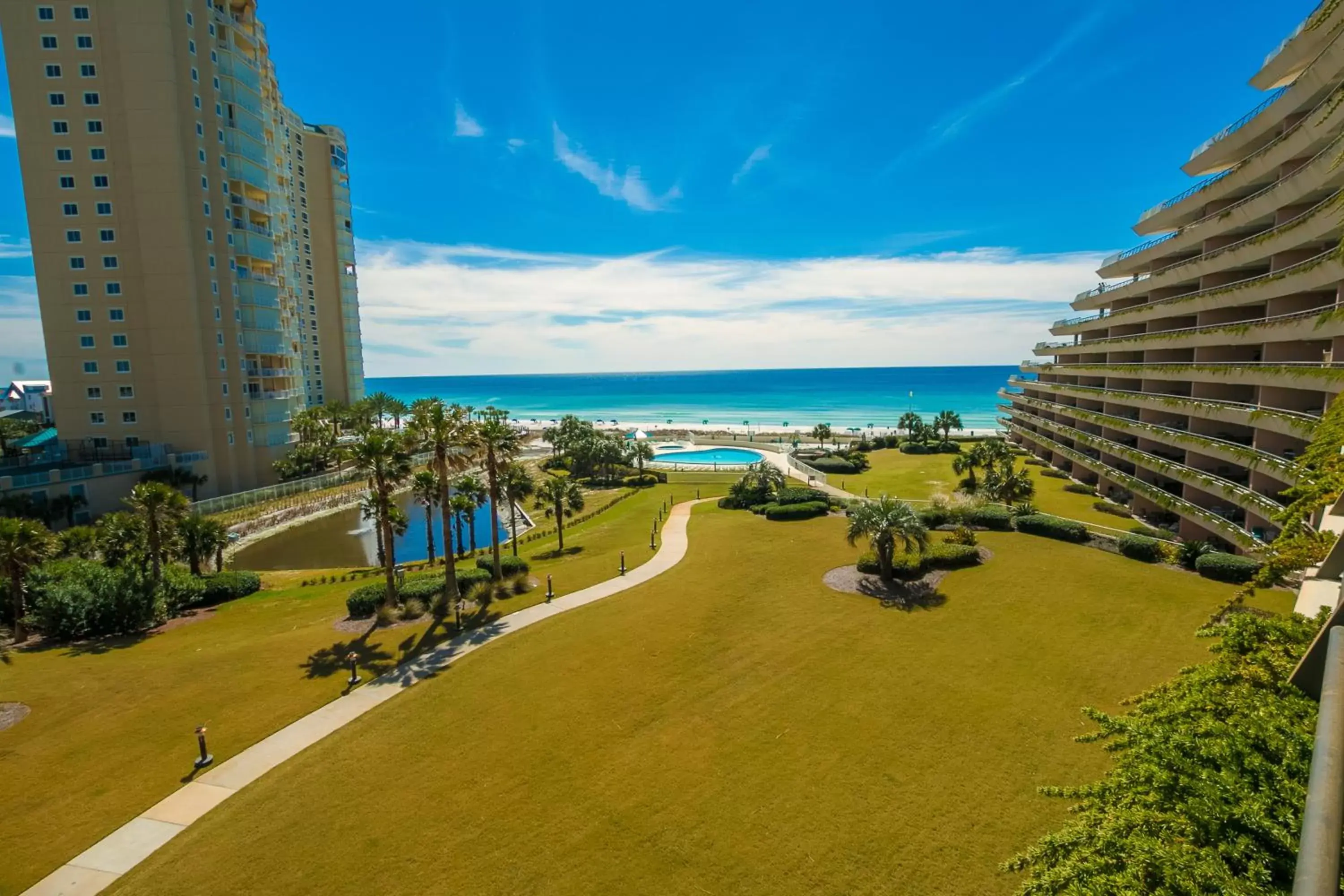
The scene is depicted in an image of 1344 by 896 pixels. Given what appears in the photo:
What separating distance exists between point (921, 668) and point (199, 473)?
214 ft

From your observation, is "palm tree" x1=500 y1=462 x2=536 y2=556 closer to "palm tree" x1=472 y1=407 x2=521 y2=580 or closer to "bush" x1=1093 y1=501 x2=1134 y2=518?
"palm tree" x1=472 y1=407 x2=521 y2=580

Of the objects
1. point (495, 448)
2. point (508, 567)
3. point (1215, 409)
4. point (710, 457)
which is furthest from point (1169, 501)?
point (710, 457)

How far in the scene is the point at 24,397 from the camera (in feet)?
416

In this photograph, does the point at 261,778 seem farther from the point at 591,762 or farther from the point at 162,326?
the point at 162,326

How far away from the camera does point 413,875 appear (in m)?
14.1

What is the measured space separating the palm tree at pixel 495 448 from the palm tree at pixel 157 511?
1628 centimetres

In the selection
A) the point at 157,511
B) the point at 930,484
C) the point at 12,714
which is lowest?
the point at 12,714

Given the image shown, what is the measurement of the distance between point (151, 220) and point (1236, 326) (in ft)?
273

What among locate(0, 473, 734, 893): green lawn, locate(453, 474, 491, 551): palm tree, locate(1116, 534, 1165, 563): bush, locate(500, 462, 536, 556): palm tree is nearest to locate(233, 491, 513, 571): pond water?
locate(453, 474, 491, 551): palm tree

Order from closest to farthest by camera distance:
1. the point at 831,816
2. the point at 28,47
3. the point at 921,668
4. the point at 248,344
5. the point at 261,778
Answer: the point at 831,816 < the point at 261,778 < the point at 921,668 < the point at 28,47 < the point at 248,344

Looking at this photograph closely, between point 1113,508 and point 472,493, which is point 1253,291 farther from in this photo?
point 472,493

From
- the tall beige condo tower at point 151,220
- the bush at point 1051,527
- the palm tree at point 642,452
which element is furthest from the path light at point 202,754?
the palm tree at point 642,452

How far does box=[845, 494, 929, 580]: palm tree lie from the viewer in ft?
98.3

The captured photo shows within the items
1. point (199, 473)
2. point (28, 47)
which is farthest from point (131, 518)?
point (28, 47)
